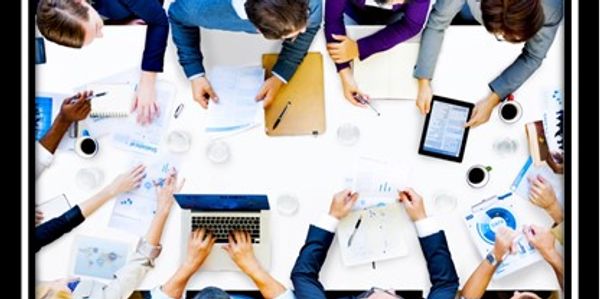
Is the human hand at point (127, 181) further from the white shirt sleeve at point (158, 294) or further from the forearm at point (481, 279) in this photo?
the forearm at point (481, 279)

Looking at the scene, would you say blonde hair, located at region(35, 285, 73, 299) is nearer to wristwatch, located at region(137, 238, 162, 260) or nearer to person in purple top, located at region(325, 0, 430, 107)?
wristwatch, located at region(137, 238, 162, 260)

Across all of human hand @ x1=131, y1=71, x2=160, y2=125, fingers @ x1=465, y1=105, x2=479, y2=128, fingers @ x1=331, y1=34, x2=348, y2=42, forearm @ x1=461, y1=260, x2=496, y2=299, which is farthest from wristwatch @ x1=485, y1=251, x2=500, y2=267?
human hand @ x1=131, y1=71, x2=160, y2=125

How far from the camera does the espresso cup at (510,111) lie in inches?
110

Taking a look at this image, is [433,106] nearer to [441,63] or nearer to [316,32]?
[441,63]

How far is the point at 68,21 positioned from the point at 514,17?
1.35 m

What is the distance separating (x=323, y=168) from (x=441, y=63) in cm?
48

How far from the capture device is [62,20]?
2.80 meters

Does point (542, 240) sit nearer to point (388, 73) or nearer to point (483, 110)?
point (483, 110)

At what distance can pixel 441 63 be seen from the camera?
2787 mm

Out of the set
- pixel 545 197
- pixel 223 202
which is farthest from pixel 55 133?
pixel 545 197

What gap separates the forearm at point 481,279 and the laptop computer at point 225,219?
62 centimetres

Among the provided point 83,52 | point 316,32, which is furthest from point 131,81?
point 316,32
